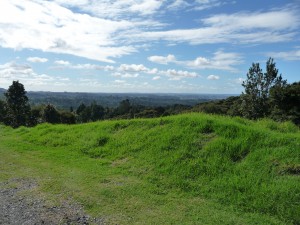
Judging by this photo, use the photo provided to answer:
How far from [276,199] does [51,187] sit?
557cm

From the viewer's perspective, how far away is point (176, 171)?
8625 millimetres

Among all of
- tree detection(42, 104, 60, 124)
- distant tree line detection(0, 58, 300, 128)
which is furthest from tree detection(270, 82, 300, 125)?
tree detection(42, 104, 60, 124)

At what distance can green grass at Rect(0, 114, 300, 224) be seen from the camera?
21.3ft

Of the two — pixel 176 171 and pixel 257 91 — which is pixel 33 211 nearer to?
pixel 176 171

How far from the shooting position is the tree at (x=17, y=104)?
1722 inches

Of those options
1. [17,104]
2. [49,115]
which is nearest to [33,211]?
[17,104]

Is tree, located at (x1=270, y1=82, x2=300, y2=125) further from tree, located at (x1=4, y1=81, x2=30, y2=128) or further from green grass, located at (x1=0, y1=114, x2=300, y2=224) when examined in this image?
tree, located at (x1=4, y1=81, x2=30, y2=128)

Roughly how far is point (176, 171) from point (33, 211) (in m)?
3.88

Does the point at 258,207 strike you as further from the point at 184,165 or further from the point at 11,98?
the point at 11,98

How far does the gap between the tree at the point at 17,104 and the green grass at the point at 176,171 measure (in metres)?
33.6

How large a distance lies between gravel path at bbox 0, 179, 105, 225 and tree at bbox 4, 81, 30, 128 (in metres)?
39.3

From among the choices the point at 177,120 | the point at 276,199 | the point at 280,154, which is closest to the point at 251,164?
the point at 280,154

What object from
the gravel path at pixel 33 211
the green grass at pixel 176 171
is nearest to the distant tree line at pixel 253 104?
the green grass at pixel 176 171

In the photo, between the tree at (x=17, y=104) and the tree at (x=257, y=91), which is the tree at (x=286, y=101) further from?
the tree at (x=17, y=104)
